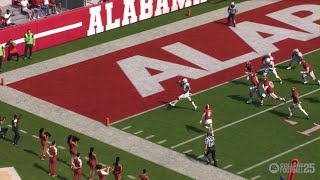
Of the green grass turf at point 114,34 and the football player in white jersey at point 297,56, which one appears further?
the green grass turf at point 114,34

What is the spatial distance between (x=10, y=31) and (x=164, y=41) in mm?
9516

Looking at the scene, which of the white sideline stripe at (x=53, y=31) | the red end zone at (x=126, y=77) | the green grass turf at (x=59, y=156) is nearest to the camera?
the green grass turf at (x=59, y=156)

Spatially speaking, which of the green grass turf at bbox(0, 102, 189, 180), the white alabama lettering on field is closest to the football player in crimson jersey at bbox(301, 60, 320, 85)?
the white alabama lettering on field

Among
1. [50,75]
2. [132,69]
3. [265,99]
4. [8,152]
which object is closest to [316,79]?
[265,99]

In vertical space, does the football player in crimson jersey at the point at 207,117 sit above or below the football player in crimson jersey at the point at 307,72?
above

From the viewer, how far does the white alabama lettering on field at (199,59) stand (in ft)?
192

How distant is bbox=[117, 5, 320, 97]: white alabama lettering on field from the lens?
58.6 m

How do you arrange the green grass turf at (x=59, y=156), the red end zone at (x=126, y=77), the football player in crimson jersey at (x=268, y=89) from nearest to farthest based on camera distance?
the green grass turf at (x=59, y=156) → the football player in crimson jersey at (x=268, y=89) → the red end zone at (x=126, y=77)

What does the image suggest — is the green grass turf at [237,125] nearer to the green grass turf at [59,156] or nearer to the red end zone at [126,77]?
the red end zone at [126,77]

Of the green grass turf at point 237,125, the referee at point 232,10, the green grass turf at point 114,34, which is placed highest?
the referee at point 232,10

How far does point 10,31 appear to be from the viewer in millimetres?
60469

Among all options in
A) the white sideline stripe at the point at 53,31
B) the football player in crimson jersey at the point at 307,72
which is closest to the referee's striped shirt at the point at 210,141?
the football player in crimson jersey at the point at 307,72

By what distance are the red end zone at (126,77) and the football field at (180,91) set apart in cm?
5

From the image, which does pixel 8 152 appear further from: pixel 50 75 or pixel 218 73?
pixel 218 73
